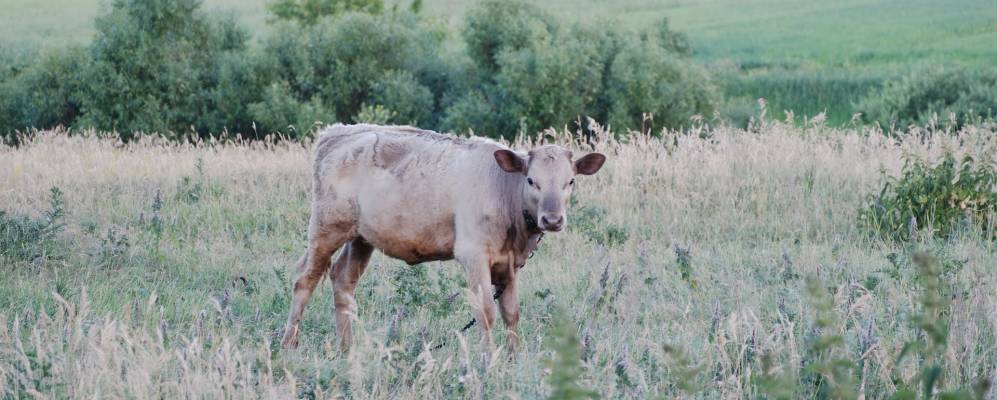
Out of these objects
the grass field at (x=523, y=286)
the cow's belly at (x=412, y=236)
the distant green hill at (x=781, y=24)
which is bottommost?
the distant green hill at (x=781, y=24)

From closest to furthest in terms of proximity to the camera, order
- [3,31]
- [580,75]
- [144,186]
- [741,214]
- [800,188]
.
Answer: [741,214] → [800,188] → [144,186] → [580,75] → [3,31]

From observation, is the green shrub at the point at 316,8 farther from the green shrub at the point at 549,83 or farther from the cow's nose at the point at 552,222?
the cow's nose at the point at 552,222

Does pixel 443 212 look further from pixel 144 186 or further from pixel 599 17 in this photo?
pixel 599 17

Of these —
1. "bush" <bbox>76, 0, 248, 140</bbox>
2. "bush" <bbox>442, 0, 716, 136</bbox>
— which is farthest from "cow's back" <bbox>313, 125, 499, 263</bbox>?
"bush" <bbox>76, 0, 248, 140</bbox>

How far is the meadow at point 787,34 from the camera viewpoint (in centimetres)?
4447

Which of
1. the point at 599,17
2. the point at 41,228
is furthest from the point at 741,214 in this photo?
the point at 599,17

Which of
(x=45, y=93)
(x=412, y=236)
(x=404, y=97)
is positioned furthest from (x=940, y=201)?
(x=45, y=93)

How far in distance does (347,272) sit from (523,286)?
1.78 meters

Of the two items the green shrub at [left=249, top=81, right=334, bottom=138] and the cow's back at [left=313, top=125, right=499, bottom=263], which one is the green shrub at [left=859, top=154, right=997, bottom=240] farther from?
the green shrub at [left=249, top=81, right=334, bottom=138]

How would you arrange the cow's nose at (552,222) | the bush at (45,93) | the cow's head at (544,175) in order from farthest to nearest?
the bush at (45,93) → the cow's head at (544,175) → the cow's nose at (552,222)

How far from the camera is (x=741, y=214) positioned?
1211 cm

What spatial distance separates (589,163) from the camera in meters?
7.31

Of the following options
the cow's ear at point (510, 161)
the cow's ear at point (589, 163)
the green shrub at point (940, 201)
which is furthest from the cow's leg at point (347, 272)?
the green shrub at point (940, 201)

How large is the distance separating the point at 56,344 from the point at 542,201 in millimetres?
2848
